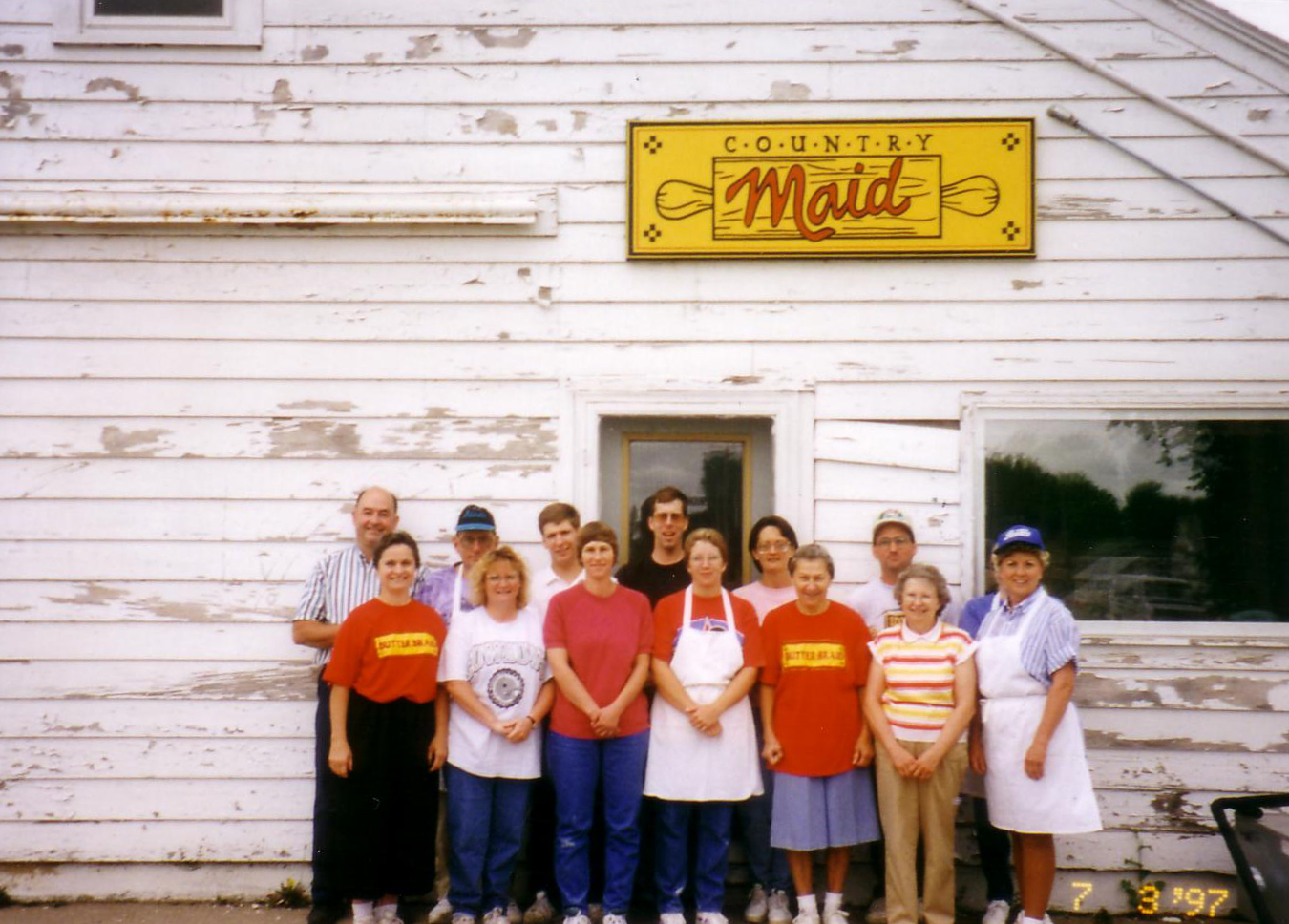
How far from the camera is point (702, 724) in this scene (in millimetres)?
4266

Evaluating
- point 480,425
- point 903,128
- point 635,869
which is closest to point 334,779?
point 635,869

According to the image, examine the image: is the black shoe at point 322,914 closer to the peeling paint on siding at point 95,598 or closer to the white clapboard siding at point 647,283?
the peeling paint on siding at point 95,598

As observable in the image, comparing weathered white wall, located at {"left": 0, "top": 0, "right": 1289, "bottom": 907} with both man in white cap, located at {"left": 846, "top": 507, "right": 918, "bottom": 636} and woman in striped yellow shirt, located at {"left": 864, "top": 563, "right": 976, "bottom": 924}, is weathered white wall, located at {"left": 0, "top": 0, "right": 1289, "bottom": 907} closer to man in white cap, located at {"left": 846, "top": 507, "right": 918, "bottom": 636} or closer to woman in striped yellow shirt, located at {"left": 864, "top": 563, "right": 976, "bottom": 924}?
man in white cap, located at {"left": 846, "top": 507, "right": 918, "bottom": 636}

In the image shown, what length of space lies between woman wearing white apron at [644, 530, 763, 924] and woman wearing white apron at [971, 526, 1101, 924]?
96 centimetres

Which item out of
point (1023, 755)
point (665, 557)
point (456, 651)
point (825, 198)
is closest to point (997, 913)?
point (1023, 755)

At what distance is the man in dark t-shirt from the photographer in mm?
4676

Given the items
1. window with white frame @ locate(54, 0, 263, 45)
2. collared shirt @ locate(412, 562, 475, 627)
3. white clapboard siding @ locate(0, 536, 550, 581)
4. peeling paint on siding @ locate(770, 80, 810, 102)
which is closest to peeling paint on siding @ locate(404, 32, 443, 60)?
window with white frame @ locate(54, 0, 263, 45)

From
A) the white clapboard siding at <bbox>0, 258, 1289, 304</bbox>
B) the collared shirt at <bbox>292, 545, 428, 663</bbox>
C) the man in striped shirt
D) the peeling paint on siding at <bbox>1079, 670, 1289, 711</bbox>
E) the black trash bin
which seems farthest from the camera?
the white clapboard siding at <bbox>0, 258, 1289, 304</bbox>

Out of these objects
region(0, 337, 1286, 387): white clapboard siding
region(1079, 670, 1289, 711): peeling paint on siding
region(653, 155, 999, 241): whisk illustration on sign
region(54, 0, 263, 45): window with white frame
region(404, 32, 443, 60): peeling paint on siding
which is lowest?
region(1079, 670, 1289, 711): peeling paint on siding

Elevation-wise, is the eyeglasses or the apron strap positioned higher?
the eyeglasses

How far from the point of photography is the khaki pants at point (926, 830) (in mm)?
4223

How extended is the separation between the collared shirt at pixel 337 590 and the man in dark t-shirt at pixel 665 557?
0.97m

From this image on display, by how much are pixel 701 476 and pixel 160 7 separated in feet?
11.6

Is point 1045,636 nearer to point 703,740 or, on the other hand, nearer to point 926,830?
point 926,830
